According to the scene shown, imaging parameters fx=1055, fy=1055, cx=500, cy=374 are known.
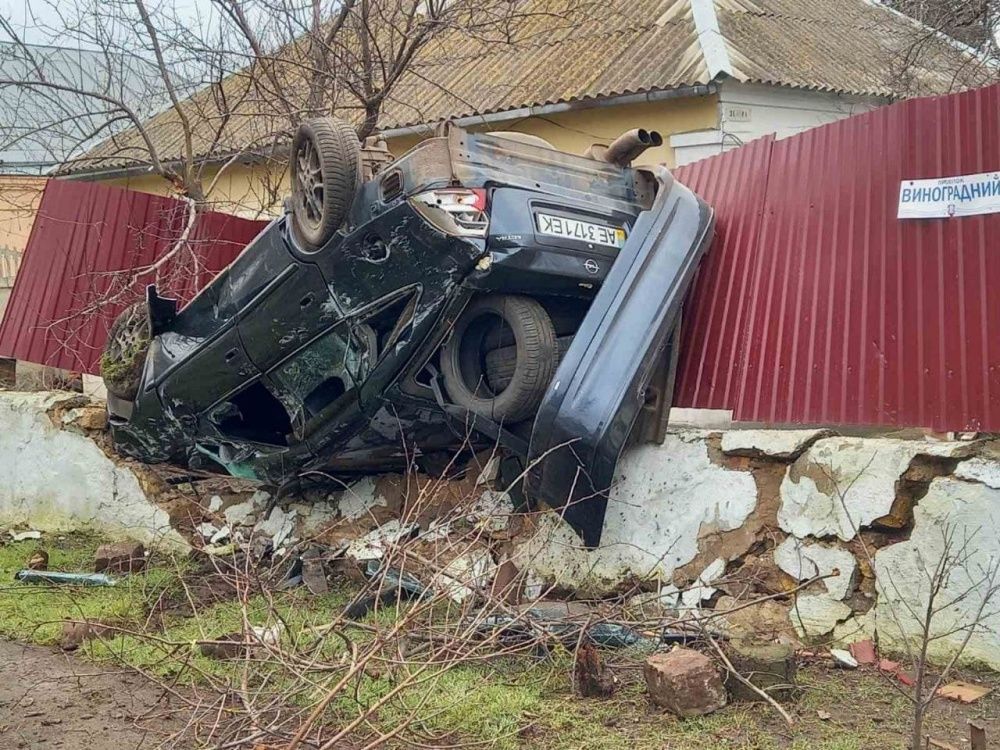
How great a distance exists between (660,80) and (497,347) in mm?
6121

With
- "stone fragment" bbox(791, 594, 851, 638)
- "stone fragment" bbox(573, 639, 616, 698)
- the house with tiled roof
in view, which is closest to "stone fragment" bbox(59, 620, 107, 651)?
"stone fragment" bbox(573, 639, 616, 698)

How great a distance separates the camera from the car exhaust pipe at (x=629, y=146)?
5844 mm

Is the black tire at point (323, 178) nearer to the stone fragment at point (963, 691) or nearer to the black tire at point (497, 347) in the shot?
the black tire at point (497, 347)

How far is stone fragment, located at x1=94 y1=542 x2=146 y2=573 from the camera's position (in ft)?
22.7

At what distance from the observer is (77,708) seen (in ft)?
15.1

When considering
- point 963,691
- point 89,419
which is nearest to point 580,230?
point 963,691

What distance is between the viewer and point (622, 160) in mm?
6031

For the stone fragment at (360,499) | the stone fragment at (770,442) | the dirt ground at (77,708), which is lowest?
the dirt ground at (77,708)

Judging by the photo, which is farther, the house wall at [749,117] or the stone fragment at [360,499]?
the house wall at [749,117]

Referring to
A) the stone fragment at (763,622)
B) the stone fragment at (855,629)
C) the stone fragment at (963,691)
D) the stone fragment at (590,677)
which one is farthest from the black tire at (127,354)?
the stone fragment at (963,691)

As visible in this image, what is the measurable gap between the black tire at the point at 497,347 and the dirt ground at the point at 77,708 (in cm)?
202

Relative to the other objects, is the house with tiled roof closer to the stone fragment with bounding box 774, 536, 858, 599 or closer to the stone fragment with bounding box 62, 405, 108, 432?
the stone fragment with bounding box 62, 405, 108, 432

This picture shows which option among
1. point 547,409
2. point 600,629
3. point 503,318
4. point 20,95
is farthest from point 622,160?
point 20,95

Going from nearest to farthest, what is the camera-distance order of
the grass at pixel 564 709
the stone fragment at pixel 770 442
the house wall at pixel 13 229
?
the grass at pixel 564 709
the stone fragment at pixel 770 442
the house wall at pixel 13 229
